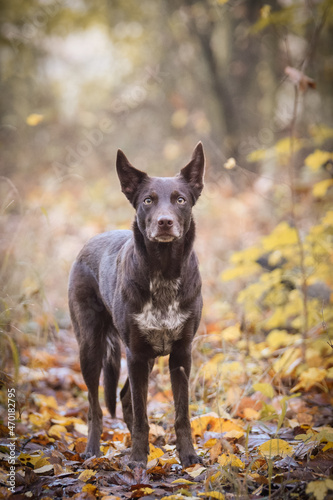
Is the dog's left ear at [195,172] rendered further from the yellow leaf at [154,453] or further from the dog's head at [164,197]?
the yellow leaf at [154,453]

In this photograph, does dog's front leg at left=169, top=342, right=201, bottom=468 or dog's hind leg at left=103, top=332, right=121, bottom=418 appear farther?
dog's hind leg at left=103, top=332, right=121, bottom=418

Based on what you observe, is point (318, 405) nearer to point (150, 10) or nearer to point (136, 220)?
point (136, 220)

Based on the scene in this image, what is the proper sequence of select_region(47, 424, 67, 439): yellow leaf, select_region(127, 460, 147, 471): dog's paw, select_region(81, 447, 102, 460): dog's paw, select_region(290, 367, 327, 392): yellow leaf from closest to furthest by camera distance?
select_region(127, 460, 147, 471): dog's paw
select_region(81, 447, 102, 460): dog's paw
select_region(47, 424, 67, 439): yellow leaf
select_region(290, 367, 327, 392): yellow leaf

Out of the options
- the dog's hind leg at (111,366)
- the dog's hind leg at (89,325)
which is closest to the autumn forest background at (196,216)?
the dog's hind leg at (89,325)

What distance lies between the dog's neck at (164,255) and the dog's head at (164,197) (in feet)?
0.29

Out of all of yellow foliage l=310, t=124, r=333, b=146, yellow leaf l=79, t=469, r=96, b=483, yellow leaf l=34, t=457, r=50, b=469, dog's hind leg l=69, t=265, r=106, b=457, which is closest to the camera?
yellow leaf l=79, t=469, r=96, b=483

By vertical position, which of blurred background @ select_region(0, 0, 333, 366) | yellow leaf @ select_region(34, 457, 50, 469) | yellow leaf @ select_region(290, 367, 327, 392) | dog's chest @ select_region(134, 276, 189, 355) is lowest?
yellow leaf @ select_region(34, 457, 50, 469)

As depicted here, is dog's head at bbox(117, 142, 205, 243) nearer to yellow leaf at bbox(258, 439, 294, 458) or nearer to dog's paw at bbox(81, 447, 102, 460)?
yellow leaf at bbox(258, 439, 294, 458)

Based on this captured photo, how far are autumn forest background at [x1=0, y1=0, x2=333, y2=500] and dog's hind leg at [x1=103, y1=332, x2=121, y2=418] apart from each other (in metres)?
0.40

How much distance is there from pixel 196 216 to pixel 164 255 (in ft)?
22.9

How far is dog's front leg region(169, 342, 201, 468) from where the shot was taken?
3121mm

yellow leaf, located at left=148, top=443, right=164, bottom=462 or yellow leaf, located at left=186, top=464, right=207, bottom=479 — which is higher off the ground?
yellow leaf, located at left=148, top=443, right=164, bottom=462

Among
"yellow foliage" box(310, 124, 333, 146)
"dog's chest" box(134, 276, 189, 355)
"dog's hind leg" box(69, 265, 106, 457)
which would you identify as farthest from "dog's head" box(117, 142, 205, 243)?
"yellow foliage" box(310, 124, 333, 146)

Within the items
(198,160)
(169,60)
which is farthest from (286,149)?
(169,60)
